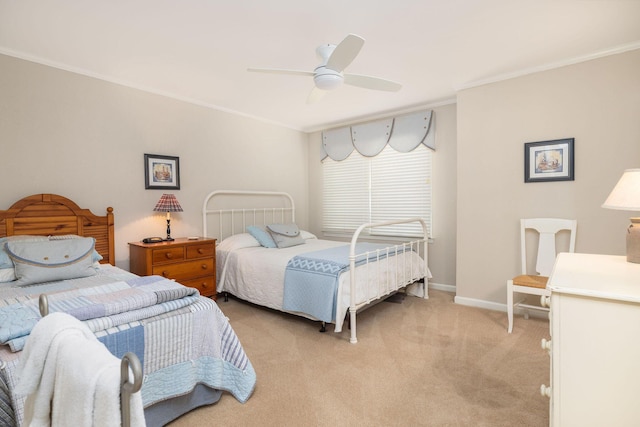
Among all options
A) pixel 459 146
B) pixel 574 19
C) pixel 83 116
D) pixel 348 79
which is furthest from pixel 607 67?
pixel 83 116

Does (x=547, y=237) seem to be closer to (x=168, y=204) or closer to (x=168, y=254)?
(x=168, y=254)

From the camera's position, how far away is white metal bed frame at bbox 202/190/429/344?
2.72 metres

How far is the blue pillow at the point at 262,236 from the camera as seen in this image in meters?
3.83

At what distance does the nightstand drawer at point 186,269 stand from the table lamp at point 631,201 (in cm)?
329

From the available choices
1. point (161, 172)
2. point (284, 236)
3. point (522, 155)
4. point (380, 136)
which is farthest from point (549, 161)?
point (161, 172)

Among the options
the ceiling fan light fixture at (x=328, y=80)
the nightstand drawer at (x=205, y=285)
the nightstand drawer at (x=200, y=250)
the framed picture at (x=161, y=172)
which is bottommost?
the nightstand drawer at (x=205, y=285)

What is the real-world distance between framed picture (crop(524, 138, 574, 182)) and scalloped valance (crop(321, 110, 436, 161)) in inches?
45.9

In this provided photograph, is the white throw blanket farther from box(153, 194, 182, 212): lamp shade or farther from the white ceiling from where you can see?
box(153, 194, 182, 212): lamp shade

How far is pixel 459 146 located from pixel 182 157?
123 inches

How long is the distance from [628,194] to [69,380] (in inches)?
88.9

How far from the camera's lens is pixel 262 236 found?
3.90 m

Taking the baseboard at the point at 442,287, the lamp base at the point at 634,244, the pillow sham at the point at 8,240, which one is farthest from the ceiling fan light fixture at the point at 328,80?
the baseboard at the point at 442,287

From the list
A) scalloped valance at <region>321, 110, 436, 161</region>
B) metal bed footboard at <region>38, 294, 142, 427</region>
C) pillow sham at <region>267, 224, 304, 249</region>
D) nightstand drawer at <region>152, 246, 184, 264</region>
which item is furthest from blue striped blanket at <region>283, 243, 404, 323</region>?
metal bed footboard at <region>38, 294, 142, 427</region>

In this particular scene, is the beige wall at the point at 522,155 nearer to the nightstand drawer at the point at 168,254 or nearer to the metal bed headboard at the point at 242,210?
the metal bed headboard at the point at 242,210
